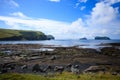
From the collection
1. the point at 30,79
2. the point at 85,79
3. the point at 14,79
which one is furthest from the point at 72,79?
the point at 14,79

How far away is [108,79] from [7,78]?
12077mm

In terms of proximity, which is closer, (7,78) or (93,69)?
(7,78)

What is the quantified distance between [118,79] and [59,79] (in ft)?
23.7

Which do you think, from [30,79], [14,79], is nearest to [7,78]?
[14,79]

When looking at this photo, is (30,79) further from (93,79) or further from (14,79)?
(93,79)

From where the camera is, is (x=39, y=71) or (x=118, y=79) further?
(x=39, y=71)

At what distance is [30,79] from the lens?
2023 centimetres

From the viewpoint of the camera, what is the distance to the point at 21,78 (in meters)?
20.5

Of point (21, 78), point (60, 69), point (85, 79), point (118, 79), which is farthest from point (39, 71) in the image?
point (118, 79)

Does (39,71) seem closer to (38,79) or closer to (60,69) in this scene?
(60,69)

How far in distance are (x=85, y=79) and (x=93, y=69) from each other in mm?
9510

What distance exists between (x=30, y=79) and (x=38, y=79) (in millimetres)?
934

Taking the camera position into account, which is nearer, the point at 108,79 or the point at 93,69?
the point at 108,79

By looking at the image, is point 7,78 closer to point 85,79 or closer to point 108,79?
point 85,79
